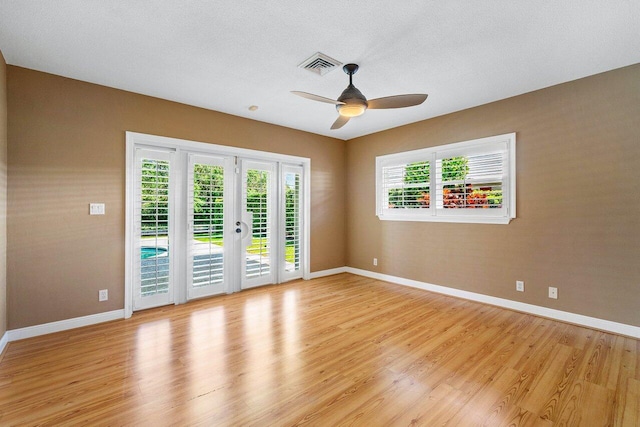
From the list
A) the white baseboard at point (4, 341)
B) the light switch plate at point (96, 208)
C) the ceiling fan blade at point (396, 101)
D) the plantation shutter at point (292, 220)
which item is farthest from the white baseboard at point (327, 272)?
the white baseboard at point (4, 341)

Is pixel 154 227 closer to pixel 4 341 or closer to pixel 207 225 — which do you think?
pixel 207 225

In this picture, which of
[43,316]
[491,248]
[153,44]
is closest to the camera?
[153,44]

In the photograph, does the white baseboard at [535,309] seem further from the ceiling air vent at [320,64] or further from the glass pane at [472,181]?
the ceiling air vent at [320,64]

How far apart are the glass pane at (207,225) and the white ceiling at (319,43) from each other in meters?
1.13

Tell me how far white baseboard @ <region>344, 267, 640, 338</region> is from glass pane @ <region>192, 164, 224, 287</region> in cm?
295

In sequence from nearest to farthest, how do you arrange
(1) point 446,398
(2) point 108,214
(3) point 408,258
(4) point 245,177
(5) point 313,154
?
(1) point 446,398 < (2) point 108,214 < (4) point 245,177 < (3) point 408,258 < (5) point 313,154

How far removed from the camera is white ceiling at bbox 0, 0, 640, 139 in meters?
2.11

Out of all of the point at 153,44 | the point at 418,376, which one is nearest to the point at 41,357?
the point at 153,44

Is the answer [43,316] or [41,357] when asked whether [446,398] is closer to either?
[41,357]

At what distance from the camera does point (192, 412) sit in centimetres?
186

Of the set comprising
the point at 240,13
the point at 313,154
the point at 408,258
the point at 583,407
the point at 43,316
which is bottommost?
the point at 583,407

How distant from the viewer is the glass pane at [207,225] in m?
4.09

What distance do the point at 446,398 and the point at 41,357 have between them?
3368mm

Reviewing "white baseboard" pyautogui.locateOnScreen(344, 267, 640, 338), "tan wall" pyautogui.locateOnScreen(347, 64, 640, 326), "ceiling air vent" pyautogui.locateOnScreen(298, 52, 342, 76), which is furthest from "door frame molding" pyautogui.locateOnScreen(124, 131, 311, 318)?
"white baseboard" pyautogui.locateOnScreen(344, 267, 640, 338)
